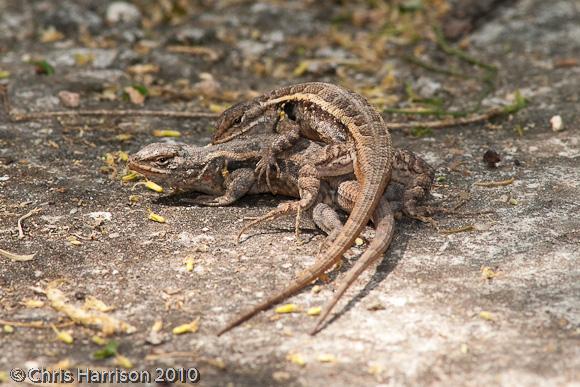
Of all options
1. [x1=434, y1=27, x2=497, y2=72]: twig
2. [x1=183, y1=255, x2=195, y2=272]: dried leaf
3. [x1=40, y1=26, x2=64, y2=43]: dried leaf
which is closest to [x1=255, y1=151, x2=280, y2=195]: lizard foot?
[x1=183, y1=255, x2=195, y2=272]: dried leaf

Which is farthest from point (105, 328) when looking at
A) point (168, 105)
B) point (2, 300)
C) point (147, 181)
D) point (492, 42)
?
point (492, 42)

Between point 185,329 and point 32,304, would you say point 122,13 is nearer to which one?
point 32,304

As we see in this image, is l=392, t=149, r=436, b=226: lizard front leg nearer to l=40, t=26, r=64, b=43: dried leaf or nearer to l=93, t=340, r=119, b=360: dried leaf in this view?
l=93, t=340, r=119, b=360: dried leaf

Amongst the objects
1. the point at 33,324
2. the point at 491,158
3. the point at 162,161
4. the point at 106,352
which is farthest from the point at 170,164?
the point at 491,158

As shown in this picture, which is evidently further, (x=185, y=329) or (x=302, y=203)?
(x=302, y=203)

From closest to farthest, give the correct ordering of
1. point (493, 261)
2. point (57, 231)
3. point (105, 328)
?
point (105, 328), point (493, 261), point (57, 231)

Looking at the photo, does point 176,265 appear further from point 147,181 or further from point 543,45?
point 543,45
